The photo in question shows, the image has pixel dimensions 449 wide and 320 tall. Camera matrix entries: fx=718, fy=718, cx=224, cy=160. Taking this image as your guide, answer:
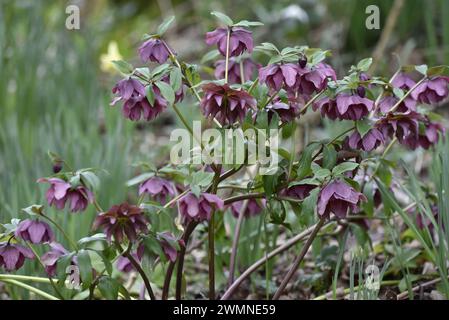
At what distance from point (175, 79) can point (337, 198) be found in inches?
13.1

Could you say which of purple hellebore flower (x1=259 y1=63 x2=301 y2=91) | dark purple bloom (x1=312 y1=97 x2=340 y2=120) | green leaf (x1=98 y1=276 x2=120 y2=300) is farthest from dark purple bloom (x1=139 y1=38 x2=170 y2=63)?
green leaf (x1=98 y1=276 x2=120 y2=300)

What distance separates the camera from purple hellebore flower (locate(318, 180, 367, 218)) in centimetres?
117

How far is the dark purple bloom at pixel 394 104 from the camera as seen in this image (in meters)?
1.39

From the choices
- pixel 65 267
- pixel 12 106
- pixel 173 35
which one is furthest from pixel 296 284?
pixel 173 35

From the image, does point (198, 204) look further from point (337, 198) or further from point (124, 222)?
point (337, 198)

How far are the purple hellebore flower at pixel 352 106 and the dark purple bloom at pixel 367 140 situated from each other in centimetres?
4

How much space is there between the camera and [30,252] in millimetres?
1268

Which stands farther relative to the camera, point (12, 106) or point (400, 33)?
point (400, 33)

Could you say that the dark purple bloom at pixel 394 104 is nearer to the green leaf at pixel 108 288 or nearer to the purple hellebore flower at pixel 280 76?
the purple hellebore flower at pixel 280 76

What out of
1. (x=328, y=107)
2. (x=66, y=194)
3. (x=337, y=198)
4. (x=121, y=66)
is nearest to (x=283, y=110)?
(x=328, y=107)

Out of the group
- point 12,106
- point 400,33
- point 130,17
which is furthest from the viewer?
point 130,17

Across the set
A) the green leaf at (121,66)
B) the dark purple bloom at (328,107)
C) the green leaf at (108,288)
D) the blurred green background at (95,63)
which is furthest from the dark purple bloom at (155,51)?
the blurred green background at (95,63)
